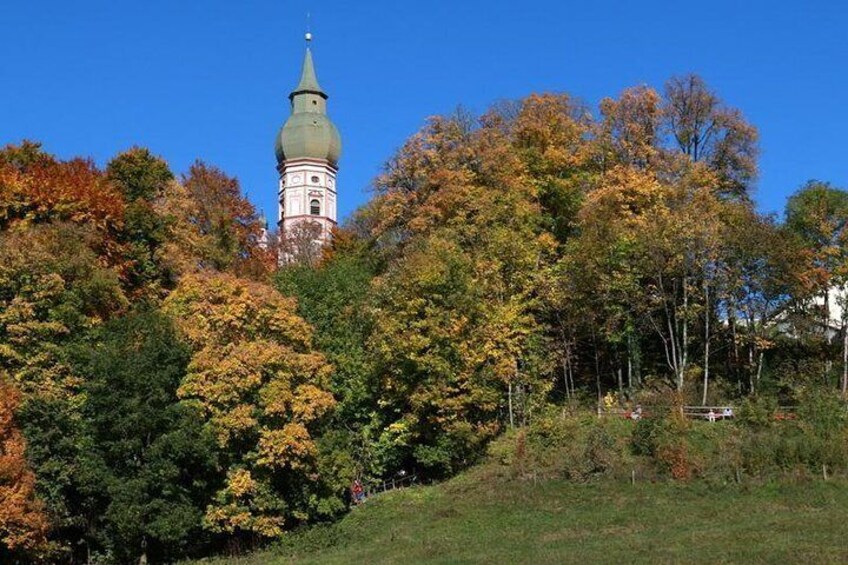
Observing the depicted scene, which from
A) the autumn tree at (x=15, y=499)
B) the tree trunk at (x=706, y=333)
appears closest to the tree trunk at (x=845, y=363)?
the tree trunk at (x=706, y=333)

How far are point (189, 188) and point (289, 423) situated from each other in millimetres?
24964

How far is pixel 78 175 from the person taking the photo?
4303 centimetres

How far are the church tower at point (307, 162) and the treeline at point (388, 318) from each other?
145 feet

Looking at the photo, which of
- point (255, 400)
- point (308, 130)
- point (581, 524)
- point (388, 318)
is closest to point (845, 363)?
point (581, 524)

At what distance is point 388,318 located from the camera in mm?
38562

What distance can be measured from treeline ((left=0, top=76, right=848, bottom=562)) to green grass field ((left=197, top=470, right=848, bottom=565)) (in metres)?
2.03

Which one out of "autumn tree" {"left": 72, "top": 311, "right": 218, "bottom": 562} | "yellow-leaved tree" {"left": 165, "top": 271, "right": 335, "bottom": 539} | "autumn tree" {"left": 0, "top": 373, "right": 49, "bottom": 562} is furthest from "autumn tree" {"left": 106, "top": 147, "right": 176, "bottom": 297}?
"autumn tree" {"left": 0, "top": 373, "right": 49, "bottom": 562}

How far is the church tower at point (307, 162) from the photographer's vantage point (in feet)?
317

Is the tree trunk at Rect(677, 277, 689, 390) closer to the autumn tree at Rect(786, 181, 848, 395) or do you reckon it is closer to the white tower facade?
the autumn tree at Rect(786, 181, 848, 395)

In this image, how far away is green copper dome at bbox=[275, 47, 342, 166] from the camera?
97500mm

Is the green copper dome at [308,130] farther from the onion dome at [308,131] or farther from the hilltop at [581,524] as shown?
the hilltop at [581,524]

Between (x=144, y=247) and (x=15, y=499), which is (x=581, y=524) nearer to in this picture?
(x=15, y=499)

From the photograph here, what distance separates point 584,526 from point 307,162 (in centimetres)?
7225

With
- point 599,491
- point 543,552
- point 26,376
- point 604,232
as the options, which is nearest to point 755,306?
point 604,232
